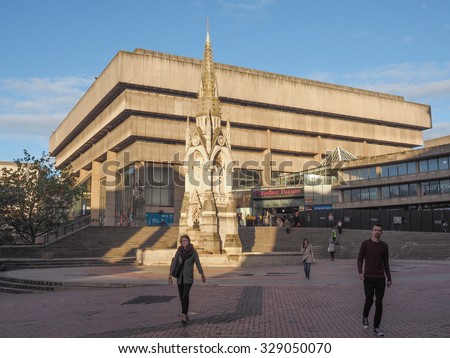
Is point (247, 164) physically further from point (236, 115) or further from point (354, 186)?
point (354, 186)

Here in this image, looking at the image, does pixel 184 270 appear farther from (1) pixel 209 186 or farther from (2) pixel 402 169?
(2) pixel 402 169

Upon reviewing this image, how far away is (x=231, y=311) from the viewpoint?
1088 cm

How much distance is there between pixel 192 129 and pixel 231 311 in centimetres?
5365

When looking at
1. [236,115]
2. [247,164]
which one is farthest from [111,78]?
[247,164]

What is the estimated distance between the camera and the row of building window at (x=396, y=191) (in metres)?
60.5

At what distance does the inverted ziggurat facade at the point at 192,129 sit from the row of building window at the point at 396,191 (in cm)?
752

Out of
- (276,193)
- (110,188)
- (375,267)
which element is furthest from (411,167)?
(375,267)

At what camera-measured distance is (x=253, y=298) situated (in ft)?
42.8

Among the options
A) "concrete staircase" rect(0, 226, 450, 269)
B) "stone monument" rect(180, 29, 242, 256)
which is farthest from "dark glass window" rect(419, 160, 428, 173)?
"stone monument" rect(180, 29, 242, 256)

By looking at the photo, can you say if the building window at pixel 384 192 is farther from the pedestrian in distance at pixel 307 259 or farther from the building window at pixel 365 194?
the pedestrian in distance at pixel 307 259

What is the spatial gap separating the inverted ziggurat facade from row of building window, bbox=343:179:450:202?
7.52m

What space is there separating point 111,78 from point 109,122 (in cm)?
714

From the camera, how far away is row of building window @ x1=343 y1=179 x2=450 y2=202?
60537 mm

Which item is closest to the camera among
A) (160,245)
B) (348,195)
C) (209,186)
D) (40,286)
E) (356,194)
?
(40,286)
